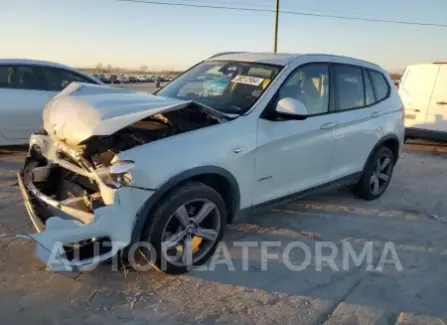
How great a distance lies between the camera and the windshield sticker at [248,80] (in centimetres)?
433

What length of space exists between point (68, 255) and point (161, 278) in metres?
0.83

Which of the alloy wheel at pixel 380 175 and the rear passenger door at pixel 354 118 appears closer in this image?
the rear passenger door at pixel 354 118


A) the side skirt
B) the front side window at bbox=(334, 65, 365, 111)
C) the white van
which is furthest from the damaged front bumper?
the white van

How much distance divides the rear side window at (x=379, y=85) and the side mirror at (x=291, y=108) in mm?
2124

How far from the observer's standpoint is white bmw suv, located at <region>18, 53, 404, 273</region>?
316 centimetres

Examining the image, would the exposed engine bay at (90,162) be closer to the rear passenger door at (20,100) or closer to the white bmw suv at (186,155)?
the white bmw suv at (186,155)

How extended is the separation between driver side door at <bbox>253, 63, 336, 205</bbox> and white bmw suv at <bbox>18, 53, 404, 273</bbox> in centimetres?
1

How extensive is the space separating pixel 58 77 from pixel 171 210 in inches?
194

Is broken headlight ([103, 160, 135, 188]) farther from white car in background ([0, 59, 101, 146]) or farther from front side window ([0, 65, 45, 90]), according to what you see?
front side window ([0, 65, 45, 90])

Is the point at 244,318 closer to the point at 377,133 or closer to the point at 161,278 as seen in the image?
the point at 161,278

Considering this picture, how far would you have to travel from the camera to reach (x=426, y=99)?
373 inches

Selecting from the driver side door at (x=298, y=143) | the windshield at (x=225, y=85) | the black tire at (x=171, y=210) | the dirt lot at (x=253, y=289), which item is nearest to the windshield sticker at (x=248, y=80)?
the windshield at (x=225, y=85)

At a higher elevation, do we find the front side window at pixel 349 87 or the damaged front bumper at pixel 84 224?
the front side window at pixel 349 87

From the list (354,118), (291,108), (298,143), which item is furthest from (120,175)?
(354,118)
